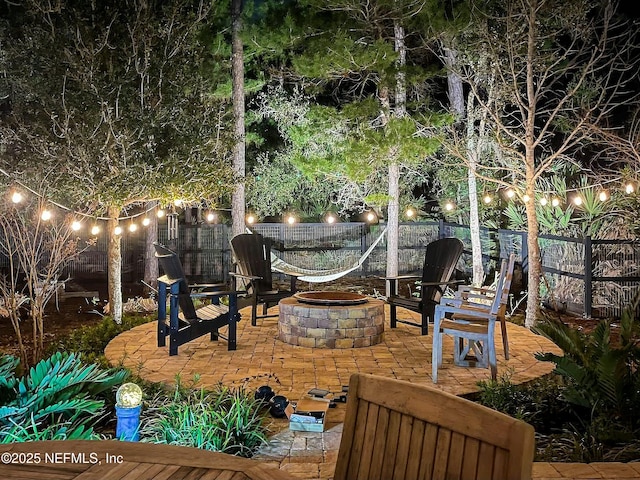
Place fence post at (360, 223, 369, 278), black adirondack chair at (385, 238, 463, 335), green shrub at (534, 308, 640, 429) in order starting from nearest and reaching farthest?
1. green shrub at (534, 308, 640, 429)
2. black adirondack chair at (385, 238, 463, 335)
3. fence post at (360, 223, 369, 278)

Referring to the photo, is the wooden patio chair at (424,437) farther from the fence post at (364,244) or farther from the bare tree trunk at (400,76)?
the fence post at (364,244)

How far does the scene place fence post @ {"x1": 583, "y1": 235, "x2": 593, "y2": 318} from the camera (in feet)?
27.2

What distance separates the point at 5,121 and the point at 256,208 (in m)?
4.96

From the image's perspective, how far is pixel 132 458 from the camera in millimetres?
1747

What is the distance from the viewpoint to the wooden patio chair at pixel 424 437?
5.16 ft

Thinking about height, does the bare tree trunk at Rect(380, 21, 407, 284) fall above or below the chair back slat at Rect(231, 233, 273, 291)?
above

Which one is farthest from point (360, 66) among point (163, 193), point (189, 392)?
point (189, 392)

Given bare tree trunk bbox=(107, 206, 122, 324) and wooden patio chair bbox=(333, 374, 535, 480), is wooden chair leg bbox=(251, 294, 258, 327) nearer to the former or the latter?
bare tree trunk bbox=(107, 206, 122, 324)

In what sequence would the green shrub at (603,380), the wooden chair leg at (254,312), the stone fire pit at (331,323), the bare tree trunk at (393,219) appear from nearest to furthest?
the green shrub at (603,380)
the stone fire pit at (331,323)
the wooden chair leg at (254,312)
the bare tree trunk at (393,219)

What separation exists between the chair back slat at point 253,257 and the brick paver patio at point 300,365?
951 millimetres

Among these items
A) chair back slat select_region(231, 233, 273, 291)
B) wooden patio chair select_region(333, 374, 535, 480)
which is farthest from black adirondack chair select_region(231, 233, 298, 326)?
wooden patio chair select_region(333, 374, 535, 480)

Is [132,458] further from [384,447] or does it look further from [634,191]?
[634,191]

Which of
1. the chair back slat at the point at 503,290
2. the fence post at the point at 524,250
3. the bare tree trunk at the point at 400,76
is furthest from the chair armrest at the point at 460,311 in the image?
the bare tree trunk at the point at 400,76

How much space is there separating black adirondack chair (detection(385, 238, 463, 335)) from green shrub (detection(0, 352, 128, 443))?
3489mm
